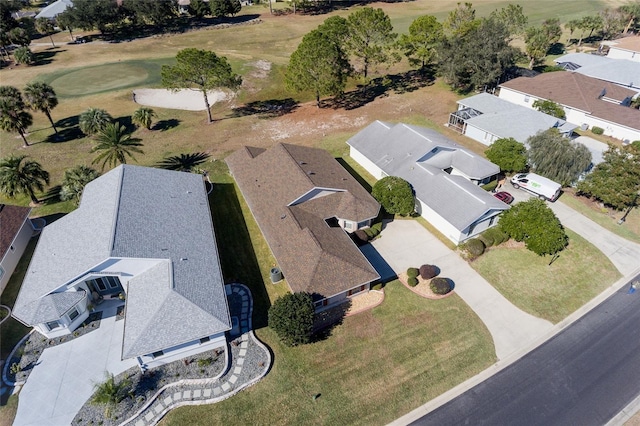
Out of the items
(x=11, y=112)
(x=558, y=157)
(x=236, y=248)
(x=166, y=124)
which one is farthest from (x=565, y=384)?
(x=11, y=112)

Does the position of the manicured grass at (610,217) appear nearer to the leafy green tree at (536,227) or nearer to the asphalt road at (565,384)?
the leafy green tree at (536,227)

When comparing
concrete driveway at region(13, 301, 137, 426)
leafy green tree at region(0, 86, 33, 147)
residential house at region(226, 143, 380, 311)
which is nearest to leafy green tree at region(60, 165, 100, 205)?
residential house at region(226, 143, 380, 311)

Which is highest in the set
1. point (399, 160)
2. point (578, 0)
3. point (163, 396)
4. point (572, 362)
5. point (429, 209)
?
point (578, 0)

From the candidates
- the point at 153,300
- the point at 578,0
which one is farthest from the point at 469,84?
the point at 578,0

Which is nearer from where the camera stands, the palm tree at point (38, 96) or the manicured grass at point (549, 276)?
the manicured grass at point (549, 276)

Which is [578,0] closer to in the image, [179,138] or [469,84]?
[469,84]

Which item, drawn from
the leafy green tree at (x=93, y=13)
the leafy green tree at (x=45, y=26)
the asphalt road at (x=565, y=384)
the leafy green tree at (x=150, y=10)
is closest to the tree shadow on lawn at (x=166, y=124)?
the asphalt road at (x=565, y=384)

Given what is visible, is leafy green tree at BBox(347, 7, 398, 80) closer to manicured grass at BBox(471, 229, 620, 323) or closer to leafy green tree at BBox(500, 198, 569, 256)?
leafy green tree at BBox(500, 198, 569, 256)
